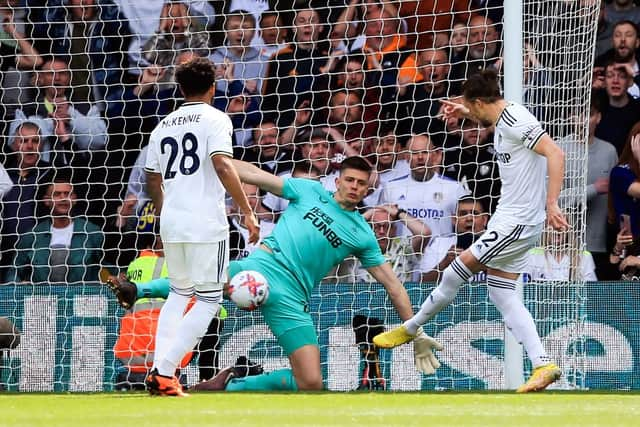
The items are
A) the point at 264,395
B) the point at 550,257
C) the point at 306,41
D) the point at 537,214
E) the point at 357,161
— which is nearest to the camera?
the point at 264,395

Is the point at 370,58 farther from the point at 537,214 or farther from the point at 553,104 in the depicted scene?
the point at 537,214

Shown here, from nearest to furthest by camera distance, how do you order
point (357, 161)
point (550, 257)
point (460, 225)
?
point (357, 161)
point (550, 257)
point (460, 225)

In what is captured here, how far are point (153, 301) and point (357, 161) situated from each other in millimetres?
2409

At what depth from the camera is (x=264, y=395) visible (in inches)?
282

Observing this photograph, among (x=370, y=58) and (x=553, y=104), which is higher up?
(x=370, y=58)

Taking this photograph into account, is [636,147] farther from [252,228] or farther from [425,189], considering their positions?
[252,228]

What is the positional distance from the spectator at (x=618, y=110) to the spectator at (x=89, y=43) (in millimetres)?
4370

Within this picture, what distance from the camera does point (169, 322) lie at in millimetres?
7117

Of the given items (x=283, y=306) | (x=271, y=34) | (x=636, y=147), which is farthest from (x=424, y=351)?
(x=271, y=34)

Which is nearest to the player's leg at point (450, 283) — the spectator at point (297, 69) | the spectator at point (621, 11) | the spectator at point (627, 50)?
the spectator at point (297, 69)

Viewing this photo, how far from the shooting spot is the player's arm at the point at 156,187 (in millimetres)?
7426

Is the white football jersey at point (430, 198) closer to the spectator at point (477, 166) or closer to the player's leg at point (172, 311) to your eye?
the spectator at point (477, 166)

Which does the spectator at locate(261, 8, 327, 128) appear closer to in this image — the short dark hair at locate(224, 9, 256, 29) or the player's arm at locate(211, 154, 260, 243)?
the short dark hair at locate(224, 9, 256, 29)

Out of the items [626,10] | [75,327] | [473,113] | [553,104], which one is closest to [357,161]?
[473,113]
